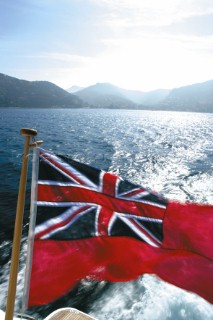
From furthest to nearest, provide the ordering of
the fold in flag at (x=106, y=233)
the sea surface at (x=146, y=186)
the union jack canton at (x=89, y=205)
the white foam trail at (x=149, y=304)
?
the sea surface at (x=146, y=186) < the white foam trail at (x=149, y=304) < the union jack canton at (x=89, y=205) < the fold in flag at (x=106, y=233)

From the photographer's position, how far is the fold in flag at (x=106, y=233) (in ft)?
18.3

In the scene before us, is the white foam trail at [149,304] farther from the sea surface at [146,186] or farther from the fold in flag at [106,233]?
the fold in flag at [106,233]

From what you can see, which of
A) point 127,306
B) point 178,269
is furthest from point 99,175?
point 127,306

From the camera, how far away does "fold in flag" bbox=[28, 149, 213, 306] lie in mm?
5578

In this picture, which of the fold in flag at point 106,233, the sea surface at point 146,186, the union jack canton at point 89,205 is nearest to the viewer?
the fold in flag at point 106,233

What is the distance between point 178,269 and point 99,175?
8.25 ft

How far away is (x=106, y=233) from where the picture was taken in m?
6.05

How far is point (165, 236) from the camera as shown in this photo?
580 centimetres

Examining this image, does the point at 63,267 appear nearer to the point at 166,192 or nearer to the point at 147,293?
the point at 147,293

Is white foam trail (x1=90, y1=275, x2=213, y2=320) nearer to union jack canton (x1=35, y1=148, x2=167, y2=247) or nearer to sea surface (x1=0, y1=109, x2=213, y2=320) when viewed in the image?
sea surface (x1=0, y1=109, x2=213, y2=320)

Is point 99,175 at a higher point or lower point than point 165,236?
higher

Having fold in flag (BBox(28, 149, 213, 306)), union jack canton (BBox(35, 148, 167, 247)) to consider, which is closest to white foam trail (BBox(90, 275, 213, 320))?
fold in flag (BBox(28, 149, 213, 306))

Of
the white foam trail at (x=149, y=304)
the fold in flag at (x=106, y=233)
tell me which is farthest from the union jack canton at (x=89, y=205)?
the white foam trail at (x=149, y=304)

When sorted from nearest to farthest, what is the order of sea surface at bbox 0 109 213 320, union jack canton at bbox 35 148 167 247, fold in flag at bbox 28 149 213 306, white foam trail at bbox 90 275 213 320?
fold in flag at bbox 28 149 213 306 → union jack canton at bbox 35 148 167 247 → white foam trail at bbox 90 275 213 320 → sea surface at bbox 0 109 213 320
